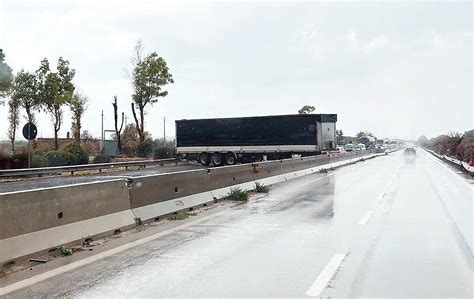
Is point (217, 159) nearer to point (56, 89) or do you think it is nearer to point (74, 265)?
point (56, 89)

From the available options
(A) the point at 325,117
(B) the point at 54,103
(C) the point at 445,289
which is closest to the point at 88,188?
(C) the point at 445,289

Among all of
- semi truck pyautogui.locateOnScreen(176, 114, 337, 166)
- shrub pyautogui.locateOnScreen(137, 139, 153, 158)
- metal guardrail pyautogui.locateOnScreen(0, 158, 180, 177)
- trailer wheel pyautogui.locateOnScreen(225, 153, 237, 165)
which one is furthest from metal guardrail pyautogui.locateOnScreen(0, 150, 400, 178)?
shrub pyautogui.locateOnScreen(137, 139, 153, 158)

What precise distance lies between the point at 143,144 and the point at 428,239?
42.0 metres

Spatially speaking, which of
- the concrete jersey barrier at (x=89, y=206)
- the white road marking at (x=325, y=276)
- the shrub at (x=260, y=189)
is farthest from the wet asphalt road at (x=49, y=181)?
the white road marking at (x=325, y=276)

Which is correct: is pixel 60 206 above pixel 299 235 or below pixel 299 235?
above

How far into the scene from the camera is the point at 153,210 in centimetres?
1055

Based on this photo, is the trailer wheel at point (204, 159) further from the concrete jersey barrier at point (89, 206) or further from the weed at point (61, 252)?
the weed at point (61, 252)

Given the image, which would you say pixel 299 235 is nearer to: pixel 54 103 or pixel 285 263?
pixel 285 263

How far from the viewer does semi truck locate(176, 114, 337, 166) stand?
118 feet

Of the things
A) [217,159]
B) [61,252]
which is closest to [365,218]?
[61,252]

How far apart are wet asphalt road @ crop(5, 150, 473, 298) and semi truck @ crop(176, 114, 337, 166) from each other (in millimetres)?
23869

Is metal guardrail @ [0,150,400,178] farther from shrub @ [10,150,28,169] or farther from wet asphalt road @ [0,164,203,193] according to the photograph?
shrub @ [10,150,28,169]

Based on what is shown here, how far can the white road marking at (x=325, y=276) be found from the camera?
5.48m

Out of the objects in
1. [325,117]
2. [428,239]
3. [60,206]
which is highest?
[325,117]
